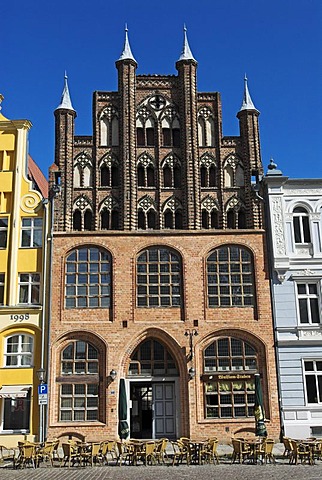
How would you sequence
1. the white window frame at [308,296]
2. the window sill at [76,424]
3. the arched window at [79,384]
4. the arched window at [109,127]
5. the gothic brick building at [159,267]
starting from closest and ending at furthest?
the window sill at [76,424]
the arched window at [79,384]
the gothic brick building at [159,267]
the white window frame at [308,296]
the arched window at [109,127]

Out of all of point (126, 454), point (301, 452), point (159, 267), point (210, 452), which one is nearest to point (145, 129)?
point (159, 267)

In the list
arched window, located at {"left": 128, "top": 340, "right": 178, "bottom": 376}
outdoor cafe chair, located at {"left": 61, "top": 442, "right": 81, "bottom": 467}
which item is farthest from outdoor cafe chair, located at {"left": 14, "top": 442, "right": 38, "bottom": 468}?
arched window, located at {"left": 128, "top": 340, "right": 178, "bottom": 376}

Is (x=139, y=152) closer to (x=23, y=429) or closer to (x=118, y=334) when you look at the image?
(x=118, y=334)

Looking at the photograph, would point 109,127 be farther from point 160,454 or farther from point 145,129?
point 160,454

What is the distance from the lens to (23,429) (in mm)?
22578

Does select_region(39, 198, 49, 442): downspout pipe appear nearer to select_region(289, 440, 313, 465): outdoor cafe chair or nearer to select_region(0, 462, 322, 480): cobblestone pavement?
select_region(0, 462, 322, 480): cobblestone pavement

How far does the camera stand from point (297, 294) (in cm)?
2425

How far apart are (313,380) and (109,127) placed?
13903 millimetres

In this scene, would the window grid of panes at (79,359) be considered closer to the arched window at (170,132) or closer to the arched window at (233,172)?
the arched window at (233,172)

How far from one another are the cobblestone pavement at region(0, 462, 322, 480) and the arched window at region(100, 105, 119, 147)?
551 inches

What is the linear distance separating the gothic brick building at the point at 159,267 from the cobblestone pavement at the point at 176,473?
5971 millimetres

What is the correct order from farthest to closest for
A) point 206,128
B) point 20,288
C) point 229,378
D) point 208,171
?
point 206,128, point 208,171, point 20,288, point 229,378

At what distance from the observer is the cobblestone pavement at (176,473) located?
14695 millimetres

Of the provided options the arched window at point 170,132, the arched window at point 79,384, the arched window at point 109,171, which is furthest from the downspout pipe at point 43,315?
the arched window at point 170,132
